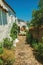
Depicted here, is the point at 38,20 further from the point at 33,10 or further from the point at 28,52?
the point at 28,52

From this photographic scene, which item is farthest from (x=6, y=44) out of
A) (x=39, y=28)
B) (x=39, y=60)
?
(x=39, y=28)

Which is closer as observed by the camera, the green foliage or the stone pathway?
the stone pathway

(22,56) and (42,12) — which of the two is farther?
(42,12)

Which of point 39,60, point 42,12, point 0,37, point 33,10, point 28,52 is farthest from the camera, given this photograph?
point 33,10

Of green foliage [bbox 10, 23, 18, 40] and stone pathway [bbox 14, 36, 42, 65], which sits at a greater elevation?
green foliage [bbox 10, 23, 18, 40]

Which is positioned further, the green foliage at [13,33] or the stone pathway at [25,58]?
the green foliage at [13,33]

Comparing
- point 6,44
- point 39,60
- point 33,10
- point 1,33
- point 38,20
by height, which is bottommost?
point 39,60

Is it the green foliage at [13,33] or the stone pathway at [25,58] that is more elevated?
the green foliage at [13,33]

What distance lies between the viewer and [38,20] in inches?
1038

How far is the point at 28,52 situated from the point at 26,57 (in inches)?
86.6

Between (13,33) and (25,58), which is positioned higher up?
(13,33)

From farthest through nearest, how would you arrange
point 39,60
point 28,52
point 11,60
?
point 28,52 → point 39,60 → point 11,60

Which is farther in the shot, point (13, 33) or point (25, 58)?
point (13, 33)

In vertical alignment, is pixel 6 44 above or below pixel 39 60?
above
